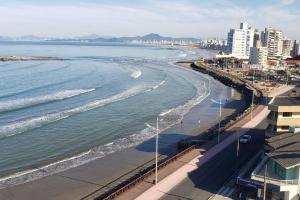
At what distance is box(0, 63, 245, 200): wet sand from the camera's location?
28466mm

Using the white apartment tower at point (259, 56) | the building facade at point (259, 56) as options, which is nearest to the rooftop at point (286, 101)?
the white apartment tower at point (259, 56)

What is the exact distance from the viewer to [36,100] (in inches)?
2224

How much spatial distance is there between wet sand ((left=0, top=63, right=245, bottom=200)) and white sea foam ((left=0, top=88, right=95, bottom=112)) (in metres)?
19.1

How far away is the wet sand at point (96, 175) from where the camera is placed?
93.4 ft

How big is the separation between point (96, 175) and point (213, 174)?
8.56 meters

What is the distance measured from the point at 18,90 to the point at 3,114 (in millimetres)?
18136

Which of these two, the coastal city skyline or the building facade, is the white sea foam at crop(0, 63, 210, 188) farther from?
the building facade

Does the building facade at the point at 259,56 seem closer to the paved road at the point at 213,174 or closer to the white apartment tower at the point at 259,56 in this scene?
the white apartment tower at the point at 259,56

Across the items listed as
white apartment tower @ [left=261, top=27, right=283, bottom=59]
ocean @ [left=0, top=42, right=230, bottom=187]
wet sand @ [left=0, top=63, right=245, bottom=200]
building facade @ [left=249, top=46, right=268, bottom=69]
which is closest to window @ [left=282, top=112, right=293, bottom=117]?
wet sand @ [left=0, top=63, right=245, bottom=200]

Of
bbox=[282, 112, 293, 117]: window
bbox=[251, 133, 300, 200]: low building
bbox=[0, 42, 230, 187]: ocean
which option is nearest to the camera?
bbox=[251, 133, 300, 200]: low building

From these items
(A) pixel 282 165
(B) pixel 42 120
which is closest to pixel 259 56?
(B) pixel 42 120

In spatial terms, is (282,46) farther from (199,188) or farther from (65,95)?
(199,188)

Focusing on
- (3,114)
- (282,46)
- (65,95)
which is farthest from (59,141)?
(282,46)

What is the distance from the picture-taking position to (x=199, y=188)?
1107 inches
